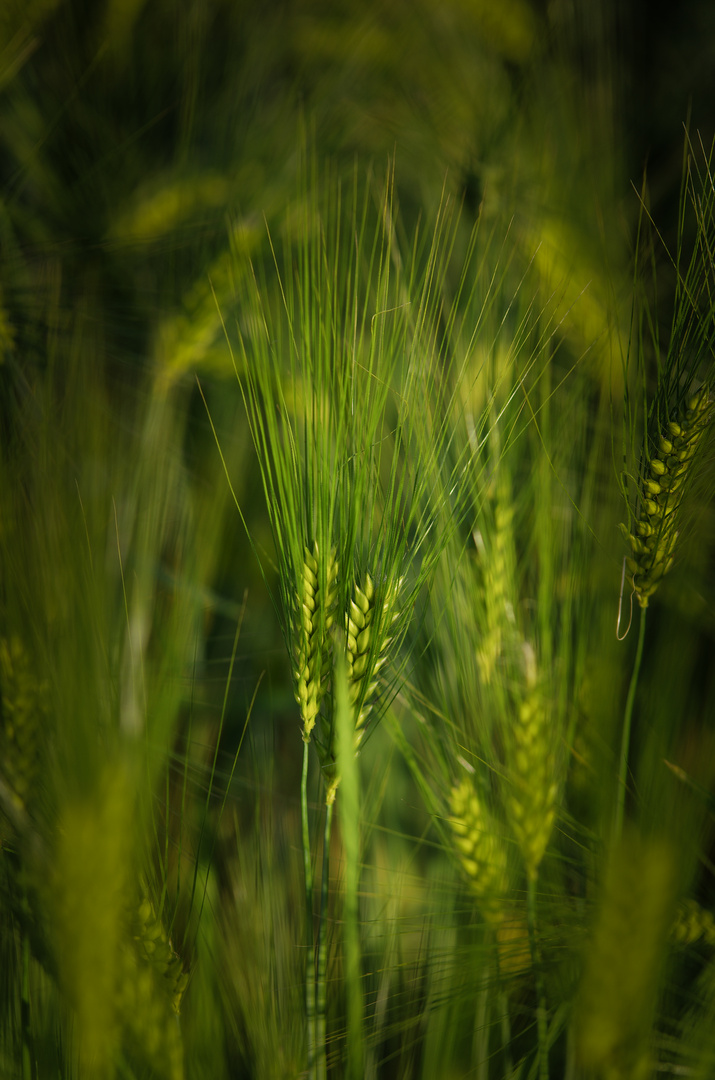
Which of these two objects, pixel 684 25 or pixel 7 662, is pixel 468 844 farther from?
pixel 684 25

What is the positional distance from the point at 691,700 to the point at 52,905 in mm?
509

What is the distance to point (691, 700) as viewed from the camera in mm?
568

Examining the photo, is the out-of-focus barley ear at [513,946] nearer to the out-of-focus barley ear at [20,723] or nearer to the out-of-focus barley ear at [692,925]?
the out-of-focus barley ear at [692,925]

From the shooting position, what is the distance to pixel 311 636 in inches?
11.5

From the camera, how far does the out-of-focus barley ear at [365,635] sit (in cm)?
29

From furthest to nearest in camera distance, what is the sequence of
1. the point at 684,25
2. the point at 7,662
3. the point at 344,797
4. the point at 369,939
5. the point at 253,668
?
the point at 684,25, the point at 253,668, the point at 369,939, the point at 7,662, the point at 344,797

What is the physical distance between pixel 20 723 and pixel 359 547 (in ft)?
0.71

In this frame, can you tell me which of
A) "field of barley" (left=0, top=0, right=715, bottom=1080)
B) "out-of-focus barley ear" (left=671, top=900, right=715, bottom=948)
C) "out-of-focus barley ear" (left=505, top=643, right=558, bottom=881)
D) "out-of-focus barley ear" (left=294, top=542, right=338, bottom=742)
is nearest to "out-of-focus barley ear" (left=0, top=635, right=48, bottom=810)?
"field of barley" (left=0, top=0, right=715, bottom=1080)

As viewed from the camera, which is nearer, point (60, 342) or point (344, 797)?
point (344, 797)

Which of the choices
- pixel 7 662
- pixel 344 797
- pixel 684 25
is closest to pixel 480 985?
pixel 344 797

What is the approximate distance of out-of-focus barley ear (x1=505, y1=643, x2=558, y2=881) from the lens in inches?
14.2

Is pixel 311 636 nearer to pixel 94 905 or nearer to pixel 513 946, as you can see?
pixel 94 905

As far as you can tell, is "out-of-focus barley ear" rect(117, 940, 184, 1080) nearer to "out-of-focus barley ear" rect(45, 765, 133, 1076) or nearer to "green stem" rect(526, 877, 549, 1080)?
"out-of-focus barley ear" rect(45, 765, 133, 1076)

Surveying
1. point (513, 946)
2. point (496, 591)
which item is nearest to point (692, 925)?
point (513, 946)
